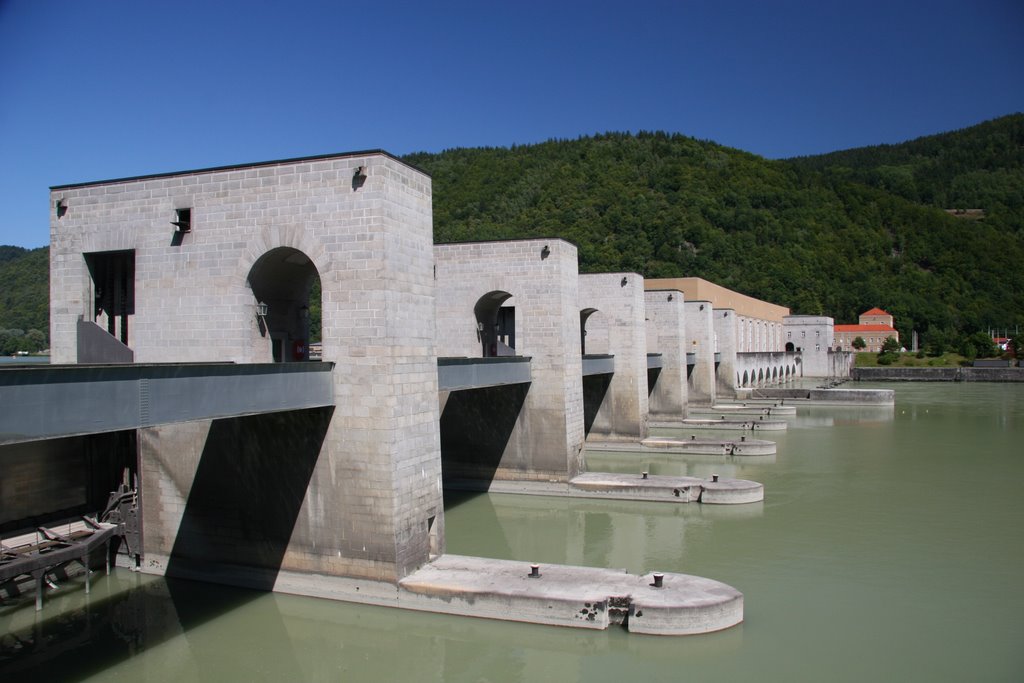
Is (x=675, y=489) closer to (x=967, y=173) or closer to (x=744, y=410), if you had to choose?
(x=744, y=410)

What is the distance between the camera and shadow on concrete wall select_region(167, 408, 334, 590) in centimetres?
1138

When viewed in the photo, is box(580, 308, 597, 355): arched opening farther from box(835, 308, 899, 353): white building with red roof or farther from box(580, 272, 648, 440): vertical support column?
box(835, 308, 899, 353): white building with red roof

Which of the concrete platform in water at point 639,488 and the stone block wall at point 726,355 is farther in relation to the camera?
the stone block wall at point 726,355

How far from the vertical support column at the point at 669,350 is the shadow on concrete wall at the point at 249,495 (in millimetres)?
21853

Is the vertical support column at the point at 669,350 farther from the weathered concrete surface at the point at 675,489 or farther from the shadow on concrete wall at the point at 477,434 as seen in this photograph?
the shadow on concrete wall at the point at 477,434

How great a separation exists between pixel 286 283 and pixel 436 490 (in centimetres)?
435

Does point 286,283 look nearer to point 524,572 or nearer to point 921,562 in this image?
point 524,572

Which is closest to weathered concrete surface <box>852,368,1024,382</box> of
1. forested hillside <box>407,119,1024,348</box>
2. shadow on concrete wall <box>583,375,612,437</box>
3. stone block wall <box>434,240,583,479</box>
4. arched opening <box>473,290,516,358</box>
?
forested hillside <box>407,119,1024,348</box>

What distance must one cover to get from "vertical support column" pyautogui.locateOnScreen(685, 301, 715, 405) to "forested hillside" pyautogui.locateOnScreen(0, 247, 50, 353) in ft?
86.0

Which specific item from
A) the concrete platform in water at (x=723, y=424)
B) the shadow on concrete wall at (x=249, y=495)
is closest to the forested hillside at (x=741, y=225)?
the concrete platform in water at (x=723, y=424)

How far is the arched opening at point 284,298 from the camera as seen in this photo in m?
12.1

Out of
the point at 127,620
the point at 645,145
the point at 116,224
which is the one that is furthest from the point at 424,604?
the point at 645,145

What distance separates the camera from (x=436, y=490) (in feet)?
39.5

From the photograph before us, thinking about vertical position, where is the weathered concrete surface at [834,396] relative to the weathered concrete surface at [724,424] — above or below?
above
